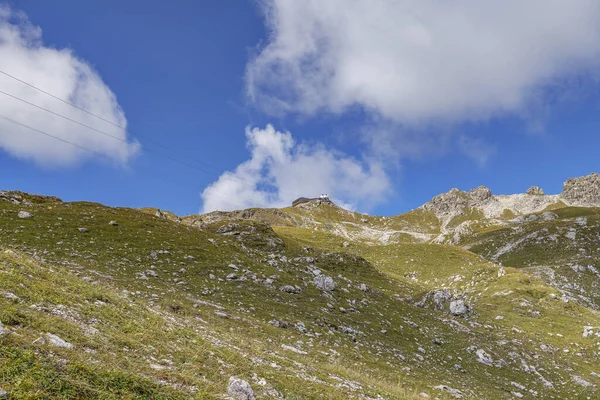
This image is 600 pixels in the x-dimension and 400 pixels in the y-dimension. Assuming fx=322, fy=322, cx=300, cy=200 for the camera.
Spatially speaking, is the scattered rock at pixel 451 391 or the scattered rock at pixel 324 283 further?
the scattered rock at pixel 324 283

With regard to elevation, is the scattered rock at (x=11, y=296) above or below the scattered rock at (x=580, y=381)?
below

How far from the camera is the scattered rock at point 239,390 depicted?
10.6m

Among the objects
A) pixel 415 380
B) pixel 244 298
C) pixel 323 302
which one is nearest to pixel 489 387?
pixel 415 380

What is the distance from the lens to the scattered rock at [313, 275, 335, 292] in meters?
38.9

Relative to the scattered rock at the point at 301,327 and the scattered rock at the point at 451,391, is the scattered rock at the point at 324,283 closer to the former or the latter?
the scattered rock at the point at 301,327


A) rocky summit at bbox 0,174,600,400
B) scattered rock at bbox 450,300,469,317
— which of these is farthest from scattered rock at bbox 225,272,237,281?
scattered rock at bbox 450,300,469,317

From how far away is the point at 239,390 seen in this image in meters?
10.7

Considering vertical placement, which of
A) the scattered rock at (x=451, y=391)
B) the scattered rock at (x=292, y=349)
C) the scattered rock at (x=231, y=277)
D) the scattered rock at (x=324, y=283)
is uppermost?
the scattered rock at (x=324, y=283)

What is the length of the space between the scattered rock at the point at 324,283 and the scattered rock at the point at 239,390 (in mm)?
27881

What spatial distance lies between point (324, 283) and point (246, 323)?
17276 millimetres

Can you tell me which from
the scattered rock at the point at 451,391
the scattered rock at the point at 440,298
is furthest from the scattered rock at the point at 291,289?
the scattered rock at the point at 440,298

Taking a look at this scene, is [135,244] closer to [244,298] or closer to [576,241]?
[244,298]

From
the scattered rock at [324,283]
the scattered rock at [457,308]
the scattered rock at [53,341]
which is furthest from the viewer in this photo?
the scattered rock at [457,308]

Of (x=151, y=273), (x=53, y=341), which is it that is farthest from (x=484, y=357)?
(x=53, y=341)
